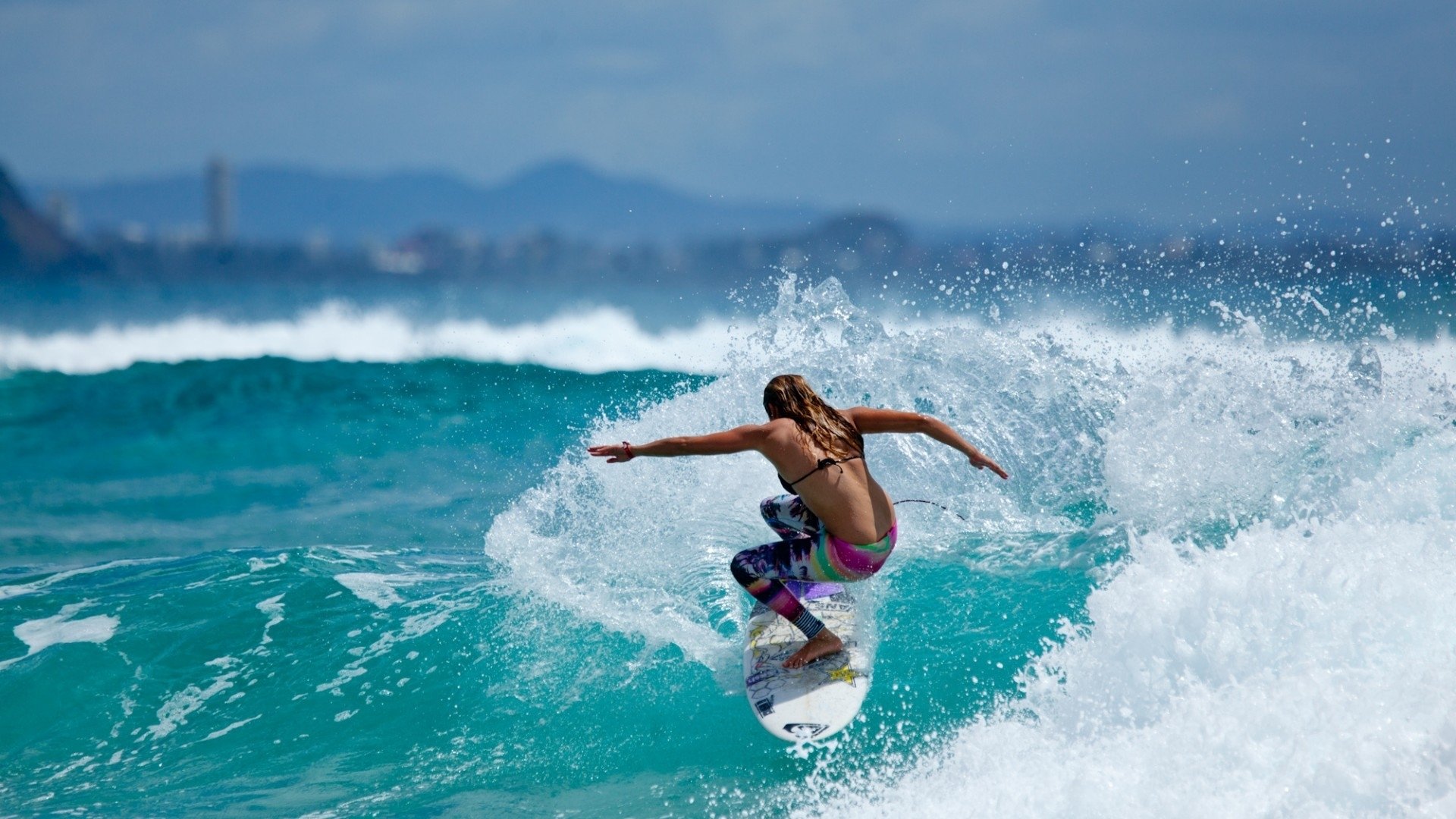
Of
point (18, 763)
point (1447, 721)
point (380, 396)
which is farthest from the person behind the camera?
point (380, 396)

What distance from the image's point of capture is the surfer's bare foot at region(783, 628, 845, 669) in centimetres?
546

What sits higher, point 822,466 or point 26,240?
Result: point 26,240

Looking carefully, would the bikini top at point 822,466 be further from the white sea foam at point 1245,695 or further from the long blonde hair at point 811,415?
the white sea foam at point 1245,695

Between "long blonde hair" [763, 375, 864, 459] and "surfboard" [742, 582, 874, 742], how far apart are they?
1059 millimetres

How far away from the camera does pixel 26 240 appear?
78750mm

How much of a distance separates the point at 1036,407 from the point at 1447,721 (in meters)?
5.06

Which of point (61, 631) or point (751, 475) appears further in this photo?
point (751, 475)

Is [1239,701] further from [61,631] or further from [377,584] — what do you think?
[61,631]

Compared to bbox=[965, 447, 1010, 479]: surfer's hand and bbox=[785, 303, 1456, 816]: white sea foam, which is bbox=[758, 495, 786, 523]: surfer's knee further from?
bbox=[785, 303, 1456, 816]: white sea foam

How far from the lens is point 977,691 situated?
19.3ft

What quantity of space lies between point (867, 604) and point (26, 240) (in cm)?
8849

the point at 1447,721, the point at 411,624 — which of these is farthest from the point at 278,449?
the point at 1447,721

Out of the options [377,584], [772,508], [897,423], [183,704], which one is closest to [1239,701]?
[897,423]

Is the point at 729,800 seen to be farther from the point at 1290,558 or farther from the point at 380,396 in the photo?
the point at 380,396
